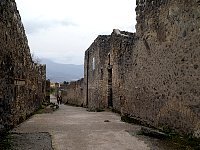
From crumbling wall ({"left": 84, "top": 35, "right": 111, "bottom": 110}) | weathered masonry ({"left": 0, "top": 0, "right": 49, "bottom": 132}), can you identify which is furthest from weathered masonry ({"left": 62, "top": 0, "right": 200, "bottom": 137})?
crumbling wall ({"left": 84, "top": 35, "right": 111, "bottom": 110})

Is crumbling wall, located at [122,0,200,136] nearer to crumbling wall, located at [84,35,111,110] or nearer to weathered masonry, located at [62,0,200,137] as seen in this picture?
weathered masonry, located at [62,0,200,137]

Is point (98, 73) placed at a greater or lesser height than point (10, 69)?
greater

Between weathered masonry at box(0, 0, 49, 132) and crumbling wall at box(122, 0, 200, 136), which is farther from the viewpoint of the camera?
weathered masonry at box(0, 0, 49, 132)

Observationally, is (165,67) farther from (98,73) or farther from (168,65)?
(98,73)

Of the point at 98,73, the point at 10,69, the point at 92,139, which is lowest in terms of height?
the point at 92,139

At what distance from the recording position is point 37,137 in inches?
262

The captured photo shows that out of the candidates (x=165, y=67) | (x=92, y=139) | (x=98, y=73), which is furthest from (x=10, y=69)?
(x=98, y=73)

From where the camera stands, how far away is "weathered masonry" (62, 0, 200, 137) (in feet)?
20.2

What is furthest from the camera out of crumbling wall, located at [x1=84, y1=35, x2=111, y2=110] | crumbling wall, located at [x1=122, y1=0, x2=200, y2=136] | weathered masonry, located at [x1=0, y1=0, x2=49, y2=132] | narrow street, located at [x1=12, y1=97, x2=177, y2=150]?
crumbling wall, located at [x1=84, y1=35, x2=111, y2=110]

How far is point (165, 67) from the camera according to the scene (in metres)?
7.42

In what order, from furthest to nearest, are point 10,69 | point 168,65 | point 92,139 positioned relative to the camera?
point 10,69 → point 168,65 → point 92,139

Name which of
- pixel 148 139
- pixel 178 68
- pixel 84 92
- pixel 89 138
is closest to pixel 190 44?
pixel 178 68

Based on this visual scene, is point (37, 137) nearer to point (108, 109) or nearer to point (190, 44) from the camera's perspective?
point (190, 44)

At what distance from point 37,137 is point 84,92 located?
59.0ft
